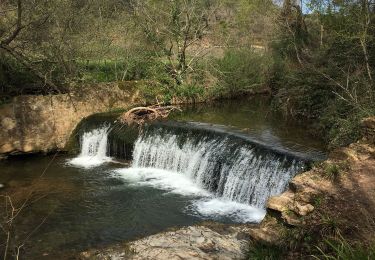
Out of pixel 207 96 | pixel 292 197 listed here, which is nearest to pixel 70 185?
pixel 292 197

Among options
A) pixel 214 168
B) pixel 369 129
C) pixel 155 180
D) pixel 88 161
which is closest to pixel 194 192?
pixel 214 168

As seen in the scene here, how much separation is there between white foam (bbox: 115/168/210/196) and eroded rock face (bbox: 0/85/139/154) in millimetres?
3306

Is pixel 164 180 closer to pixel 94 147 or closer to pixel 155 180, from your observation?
pixel 155 180

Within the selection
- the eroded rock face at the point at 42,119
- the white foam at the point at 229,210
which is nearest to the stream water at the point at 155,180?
the white foam at the point at 229,210

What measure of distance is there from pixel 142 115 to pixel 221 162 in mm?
4685

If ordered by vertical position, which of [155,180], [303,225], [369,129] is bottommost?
[155,180]

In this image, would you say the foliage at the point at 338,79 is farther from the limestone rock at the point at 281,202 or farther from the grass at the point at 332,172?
the limestone rock at the point at 281,202

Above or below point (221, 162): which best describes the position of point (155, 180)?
below

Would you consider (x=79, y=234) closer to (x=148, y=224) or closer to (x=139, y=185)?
(x=148, y=224)

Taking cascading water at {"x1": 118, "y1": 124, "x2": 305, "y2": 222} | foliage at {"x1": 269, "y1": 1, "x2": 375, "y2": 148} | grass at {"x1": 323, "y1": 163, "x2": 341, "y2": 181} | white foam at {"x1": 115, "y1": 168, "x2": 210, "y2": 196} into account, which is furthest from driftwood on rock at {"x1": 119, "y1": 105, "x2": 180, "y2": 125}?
grass at {"x1": 323, "y1": 163, "x2": 341, "y2": 181}

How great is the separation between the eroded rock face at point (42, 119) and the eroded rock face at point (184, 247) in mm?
7404

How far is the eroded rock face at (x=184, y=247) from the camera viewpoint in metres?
6.32

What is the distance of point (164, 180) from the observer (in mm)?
11102

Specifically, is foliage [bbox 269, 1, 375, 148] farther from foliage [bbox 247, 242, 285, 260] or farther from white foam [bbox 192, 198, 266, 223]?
foliage [bbox 247, 242, 285, 260]
